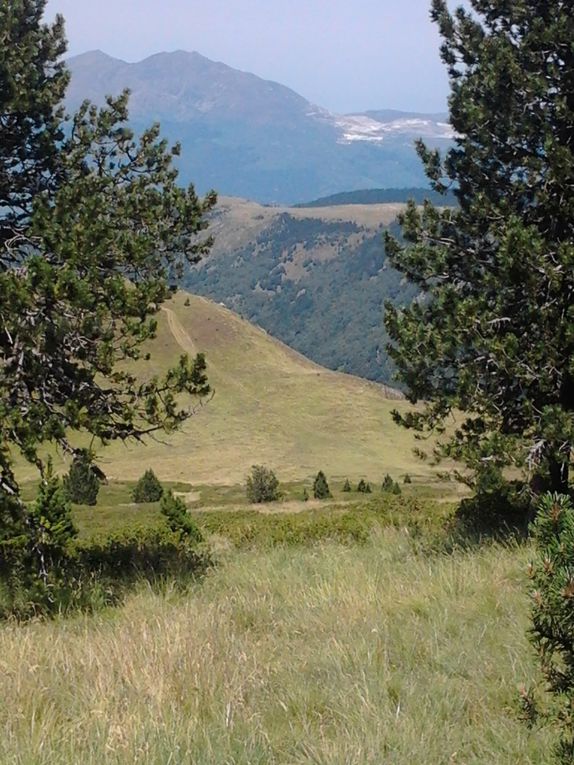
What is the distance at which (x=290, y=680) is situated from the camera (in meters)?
4.23

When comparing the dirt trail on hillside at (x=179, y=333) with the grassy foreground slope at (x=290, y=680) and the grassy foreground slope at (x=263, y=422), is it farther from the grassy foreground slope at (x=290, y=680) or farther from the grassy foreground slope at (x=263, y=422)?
the grassy foreground slope at (x=290, y=680)

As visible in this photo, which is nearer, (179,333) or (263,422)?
(263,422)

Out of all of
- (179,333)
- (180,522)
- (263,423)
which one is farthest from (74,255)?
(179,333)

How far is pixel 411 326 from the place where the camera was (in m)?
9.66

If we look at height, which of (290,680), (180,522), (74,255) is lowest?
(180,522)

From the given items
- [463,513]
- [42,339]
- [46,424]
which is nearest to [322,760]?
[46,424]

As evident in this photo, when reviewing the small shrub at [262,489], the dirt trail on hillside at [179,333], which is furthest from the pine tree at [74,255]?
the dirt trail on hillside at [179,333]

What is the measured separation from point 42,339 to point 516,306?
19.0 feet

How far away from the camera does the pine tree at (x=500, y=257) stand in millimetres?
8773

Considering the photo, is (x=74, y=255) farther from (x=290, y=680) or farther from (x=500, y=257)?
(x=500, y=257)

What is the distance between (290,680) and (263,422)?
6871 cm

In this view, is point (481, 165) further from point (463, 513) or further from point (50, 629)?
point (50, 629)

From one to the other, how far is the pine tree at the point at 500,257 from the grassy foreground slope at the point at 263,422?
131 feet

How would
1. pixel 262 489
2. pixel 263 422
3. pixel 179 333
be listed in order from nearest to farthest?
pixel 262 489 → pixel 263 422 → pixel 179 333
